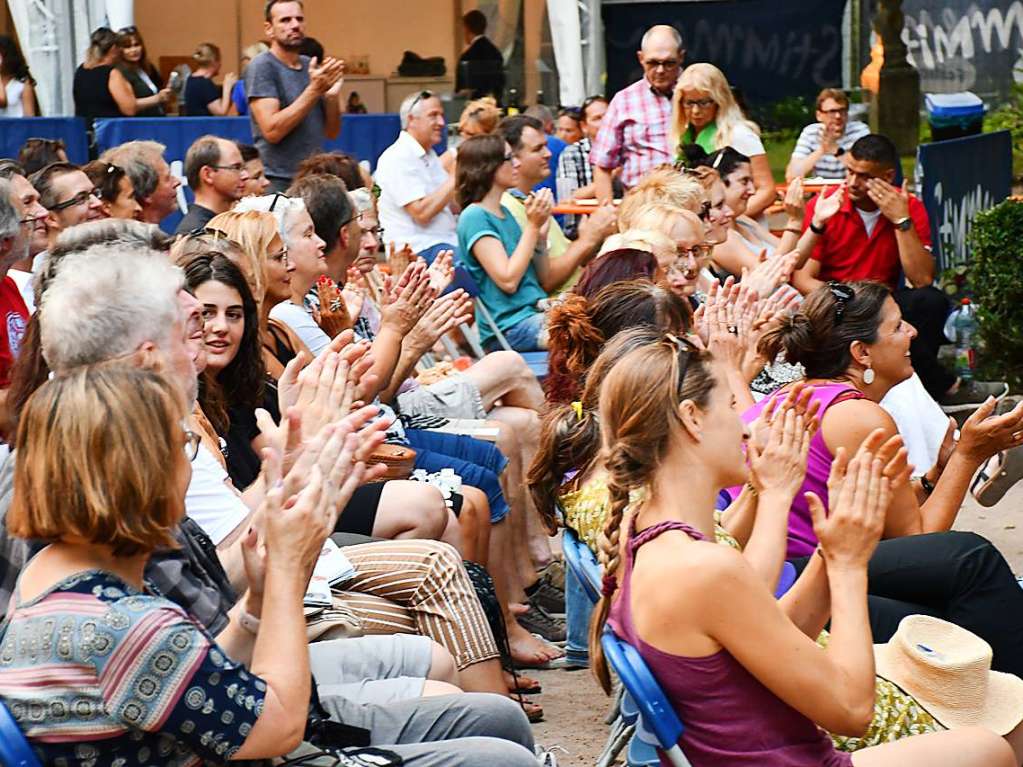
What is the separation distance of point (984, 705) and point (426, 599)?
137 centimetres

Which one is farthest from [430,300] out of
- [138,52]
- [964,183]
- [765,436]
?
[138,52]

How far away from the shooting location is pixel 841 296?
4422mm

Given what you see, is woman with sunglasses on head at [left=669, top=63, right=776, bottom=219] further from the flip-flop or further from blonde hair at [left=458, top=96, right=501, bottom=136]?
the flip-flop

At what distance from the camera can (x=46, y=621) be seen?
91.1 inches

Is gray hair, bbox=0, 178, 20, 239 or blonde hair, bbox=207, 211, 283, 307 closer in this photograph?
gray hair, bbox=0, 178, 20, 239

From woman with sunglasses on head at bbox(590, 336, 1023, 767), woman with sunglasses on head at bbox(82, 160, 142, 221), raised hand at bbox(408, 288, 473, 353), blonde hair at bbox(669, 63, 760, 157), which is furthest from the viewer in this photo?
blonde hair at bbox(669, 63, 760, 157)

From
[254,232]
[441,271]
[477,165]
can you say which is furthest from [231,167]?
[254,232]

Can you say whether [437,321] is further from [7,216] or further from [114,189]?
[114,189]

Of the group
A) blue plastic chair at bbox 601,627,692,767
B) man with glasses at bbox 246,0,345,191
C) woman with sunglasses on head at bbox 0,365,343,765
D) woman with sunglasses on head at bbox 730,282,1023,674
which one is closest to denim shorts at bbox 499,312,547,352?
man with glasses at bbox 246,0,345,191

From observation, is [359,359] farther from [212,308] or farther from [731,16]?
[731,16]

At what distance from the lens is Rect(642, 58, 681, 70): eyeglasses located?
8.60m

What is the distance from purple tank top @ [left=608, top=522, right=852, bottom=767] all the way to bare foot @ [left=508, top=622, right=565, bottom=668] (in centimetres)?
231

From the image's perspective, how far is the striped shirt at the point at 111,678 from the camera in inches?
90.1

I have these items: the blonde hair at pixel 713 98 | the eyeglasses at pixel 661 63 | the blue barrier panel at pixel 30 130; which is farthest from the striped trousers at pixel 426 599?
the blue barrier panel at pixel 30 130
